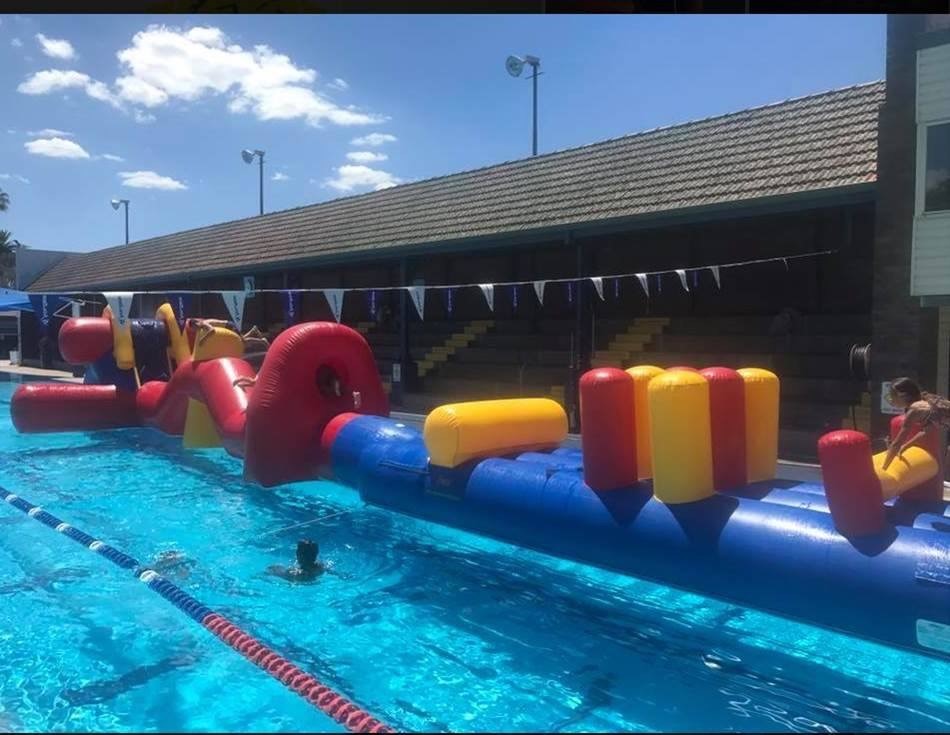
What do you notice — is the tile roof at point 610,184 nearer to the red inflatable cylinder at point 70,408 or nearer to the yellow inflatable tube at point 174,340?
the yellow inflatable tube at point 174,340

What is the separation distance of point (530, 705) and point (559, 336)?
11.1 m

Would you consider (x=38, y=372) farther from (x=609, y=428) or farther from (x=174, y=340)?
(x=609, y=428)

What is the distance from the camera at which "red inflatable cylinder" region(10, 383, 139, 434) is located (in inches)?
497

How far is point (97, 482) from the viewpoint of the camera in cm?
968

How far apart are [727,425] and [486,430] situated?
2.07 m

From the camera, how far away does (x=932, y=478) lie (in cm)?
514

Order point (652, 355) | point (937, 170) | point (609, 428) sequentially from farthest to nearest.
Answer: point (652, 355), point (937, 170), point (609, 428)

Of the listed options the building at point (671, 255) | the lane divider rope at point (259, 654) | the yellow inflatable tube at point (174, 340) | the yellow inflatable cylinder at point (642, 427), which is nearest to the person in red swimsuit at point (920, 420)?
the yellow inflatable cylinder at point (642, 427)

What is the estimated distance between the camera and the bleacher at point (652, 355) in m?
11.1

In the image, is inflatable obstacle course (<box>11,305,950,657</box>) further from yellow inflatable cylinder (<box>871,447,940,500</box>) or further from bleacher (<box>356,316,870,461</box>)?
bleacher (<box>356,316,870,461</box>)

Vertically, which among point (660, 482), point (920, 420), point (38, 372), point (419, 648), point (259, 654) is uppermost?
point (920, 420)

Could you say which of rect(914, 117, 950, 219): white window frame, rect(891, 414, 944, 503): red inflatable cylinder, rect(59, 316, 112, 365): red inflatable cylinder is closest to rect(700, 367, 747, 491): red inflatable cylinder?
rect(891, 414, 944, 503): red inflatable cylinder

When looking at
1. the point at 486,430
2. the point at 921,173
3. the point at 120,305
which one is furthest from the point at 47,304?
the point at 921,173

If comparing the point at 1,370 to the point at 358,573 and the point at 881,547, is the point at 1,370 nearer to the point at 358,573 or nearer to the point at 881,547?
the point at 358,573
